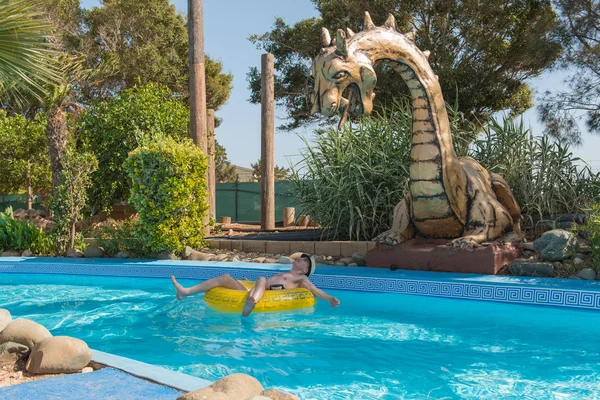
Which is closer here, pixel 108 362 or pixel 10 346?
pixel 108 362

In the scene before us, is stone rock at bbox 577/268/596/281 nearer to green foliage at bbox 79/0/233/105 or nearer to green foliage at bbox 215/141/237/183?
green foliage at bbox 79/0/233/105

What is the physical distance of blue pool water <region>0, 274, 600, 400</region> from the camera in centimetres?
405

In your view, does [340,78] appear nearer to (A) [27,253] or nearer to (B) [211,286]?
(B) [211,286]

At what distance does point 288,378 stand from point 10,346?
174 centimetres

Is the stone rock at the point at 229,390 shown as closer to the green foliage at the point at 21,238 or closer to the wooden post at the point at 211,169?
the green foliage at the point at 21,238

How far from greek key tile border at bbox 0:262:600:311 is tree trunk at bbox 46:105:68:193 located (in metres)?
4.95

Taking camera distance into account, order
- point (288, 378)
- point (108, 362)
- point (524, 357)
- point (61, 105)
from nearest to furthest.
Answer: point (108, 362) → point (288, 378) → point (524, 357) → point (61, 105)

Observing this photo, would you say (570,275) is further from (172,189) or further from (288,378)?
(172,189)

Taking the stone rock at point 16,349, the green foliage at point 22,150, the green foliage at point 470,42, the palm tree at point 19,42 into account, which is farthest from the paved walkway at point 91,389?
the green foliage at point 22,150

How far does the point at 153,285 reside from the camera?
8117mm

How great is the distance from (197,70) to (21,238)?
4016 mm

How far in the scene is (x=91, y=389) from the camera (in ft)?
9.48

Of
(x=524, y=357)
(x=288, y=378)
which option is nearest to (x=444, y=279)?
(x=524, y=357)

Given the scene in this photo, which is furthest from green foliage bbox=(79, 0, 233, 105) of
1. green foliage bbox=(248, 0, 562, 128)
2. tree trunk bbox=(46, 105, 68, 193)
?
tree trunk bbox=(46, 105, 68, 193)
